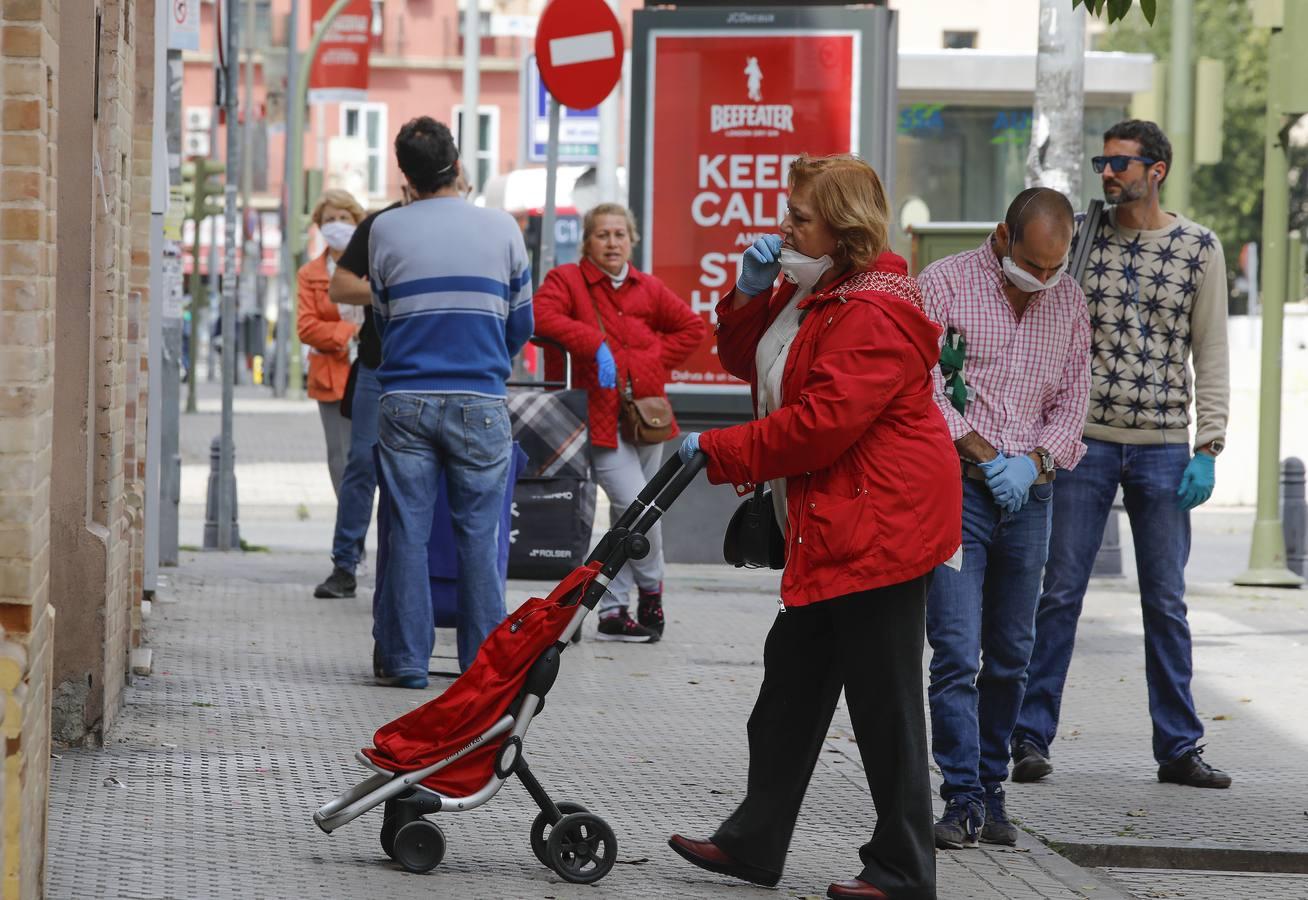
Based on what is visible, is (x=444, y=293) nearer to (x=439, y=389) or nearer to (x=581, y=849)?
(x=439, y=389)

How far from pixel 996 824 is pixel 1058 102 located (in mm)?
7346

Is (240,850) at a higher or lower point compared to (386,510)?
lower

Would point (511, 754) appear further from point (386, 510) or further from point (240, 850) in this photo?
point (386, 510)

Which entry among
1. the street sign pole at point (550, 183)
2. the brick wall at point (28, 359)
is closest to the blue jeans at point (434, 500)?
the brick wall at point (28, 359)

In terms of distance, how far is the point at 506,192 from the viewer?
1201 inches

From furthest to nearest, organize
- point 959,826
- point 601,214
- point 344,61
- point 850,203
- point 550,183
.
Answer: point 344,61 < point 550,183 < point 601,214 < point 959,826 < point 850,203

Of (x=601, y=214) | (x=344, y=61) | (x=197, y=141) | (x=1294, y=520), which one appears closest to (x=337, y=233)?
(x=601, y=214)

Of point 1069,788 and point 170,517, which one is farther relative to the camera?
point 170,517

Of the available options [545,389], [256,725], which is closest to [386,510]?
[256,725]

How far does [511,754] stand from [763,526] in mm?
813

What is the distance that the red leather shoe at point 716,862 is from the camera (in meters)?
5.37

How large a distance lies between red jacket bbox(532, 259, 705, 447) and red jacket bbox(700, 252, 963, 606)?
170 inches

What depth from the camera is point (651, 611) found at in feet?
32.0

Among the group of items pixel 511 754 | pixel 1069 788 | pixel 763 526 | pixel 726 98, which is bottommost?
pixel 1069 788
